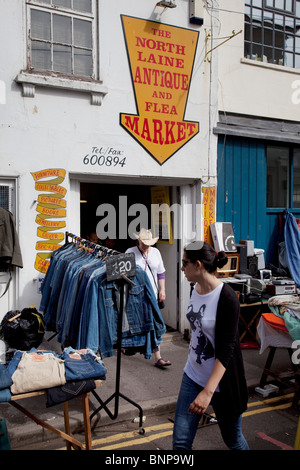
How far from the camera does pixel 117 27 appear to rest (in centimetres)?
706

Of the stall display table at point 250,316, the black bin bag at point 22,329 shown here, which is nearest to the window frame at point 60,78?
the black bin bag at point 22,329

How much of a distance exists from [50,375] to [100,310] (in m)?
1.29

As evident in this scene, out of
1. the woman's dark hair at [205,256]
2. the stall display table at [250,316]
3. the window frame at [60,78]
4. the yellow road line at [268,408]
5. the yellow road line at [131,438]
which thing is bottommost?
the yellow road line at [268,408]

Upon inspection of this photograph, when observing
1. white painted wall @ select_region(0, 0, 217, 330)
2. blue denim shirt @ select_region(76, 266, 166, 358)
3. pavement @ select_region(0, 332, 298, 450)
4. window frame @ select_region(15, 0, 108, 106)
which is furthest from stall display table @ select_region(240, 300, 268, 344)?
window frame @ select_region(15, 0, 108, 106)

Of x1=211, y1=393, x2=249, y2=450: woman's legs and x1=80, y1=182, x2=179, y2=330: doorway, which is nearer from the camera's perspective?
x1=211, y1=393, x2=249, y2=450: woman's legs

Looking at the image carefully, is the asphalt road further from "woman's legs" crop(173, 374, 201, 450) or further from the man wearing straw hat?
the man wearing straw hat

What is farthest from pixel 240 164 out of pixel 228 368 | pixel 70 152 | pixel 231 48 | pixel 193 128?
pixel 228 368

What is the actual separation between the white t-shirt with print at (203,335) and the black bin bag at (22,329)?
3.30 m

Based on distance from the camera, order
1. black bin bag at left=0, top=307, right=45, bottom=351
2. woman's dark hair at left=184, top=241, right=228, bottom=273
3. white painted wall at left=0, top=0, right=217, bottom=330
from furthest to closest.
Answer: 1. white painted wall at left=0, top=0, right=217, bottom=330
2. black bin bag at left=0, top=307, right=45, bottom=351
3. woman's dark hair at left=184, top=241, right=228, bottom=273

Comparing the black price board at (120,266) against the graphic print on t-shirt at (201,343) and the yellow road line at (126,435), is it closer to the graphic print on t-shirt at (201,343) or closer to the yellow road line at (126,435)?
the graphic print on t-shirt at (201,343)

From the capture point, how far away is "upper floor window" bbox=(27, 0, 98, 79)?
6.54 meters

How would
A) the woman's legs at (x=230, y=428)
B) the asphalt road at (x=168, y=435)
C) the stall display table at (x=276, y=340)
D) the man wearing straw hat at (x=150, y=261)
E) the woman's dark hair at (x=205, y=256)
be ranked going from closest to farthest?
the woman's legs at (x=230, y=428) < the woman's dark hair at (x=205, y=256) < the asphalt road at (x=168, y=435) < the stall display table at (x=276, y=340) < the man wearing straw hat at (x=150, y=261)

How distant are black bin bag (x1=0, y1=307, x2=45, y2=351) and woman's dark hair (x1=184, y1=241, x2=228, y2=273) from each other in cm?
351

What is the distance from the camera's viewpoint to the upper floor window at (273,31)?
29.3 ft
